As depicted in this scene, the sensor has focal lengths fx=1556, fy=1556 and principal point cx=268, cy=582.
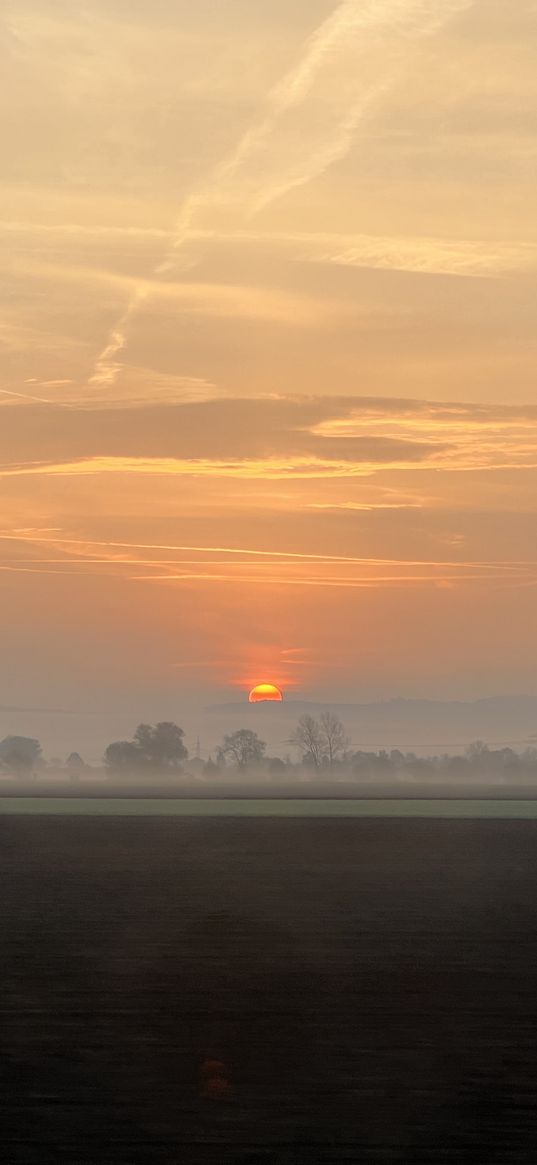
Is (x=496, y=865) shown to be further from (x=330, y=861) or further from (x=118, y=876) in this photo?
(x=118, y=876)

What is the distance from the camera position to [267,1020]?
1912 centimetres

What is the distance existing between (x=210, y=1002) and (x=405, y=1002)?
2.60 meters

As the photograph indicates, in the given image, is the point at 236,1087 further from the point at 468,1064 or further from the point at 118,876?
the point at 118,876

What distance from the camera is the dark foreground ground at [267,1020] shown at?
43.4 feet

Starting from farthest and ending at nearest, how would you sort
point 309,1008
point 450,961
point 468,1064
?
point 450,961 → point 309,1008 → point 468,1064

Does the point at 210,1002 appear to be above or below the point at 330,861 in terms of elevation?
below

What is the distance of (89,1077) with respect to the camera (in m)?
15.6

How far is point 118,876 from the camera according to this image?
43.2m

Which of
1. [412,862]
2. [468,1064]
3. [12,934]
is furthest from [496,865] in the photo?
[468,1064]

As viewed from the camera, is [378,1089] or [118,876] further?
[118,876]

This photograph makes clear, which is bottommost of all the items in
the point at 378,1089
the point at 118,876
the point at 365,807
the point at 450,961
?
the point at 378,1089

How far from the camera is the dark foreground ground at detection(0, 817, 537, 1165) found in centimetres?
1323

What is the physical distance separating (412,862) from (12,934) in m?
24.1

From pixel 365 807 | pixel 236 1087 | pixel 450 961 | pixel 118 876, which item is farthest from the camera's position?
pixel 365 807
